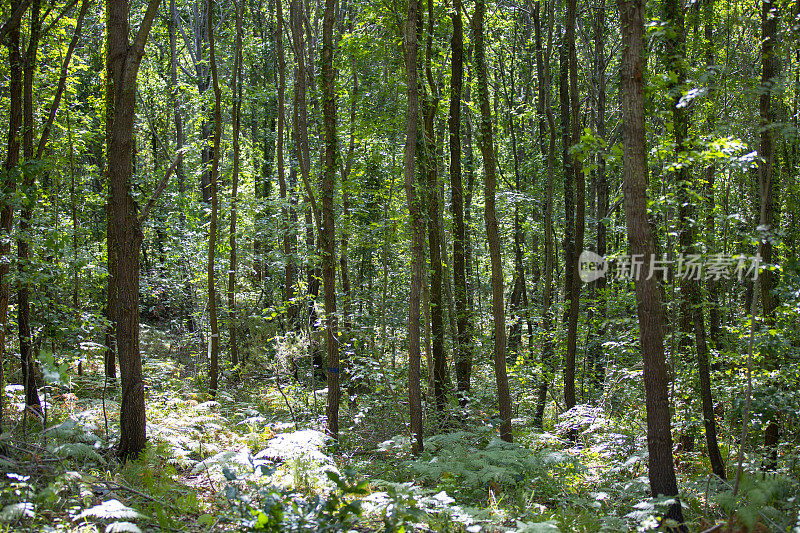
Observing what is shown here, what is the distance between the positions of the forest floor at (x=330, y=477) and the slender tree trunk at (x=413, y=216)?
60 cm

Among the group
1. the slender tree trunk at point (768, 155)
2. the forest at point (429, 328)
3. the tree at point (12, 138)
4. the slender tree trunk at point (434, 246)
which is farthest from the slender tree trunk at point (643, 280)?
the tree at point (12, 138)

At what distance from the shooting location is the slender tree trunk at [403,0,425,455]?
7.77 m

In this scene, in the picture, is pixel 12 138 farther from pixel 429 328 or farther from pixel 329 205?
pixel 429 328

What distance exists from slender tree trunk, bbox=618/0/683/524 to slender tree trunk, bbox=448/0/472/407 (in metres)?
4.89

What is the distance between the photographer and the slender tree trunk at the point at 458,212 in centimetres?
1026

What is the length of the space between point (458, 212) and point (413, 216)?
120 inches

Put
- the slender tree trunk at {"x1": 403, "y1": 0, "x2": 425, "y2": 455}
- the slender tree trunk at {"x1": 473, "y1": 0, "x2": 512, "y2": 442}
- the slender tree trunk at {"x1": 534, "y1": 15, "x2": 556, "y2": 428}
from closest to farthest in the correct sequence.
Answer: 1. the slender tree trunk at {"x1": 403, "y1": 0, "x2": 425, "y2": 455}
2. the slender tree trunk at {"x1": 473, "y1": 0, "x2": 512, "y2": 442}
3. the slender tree trunk at {"x1": 534, "y1": 15, "x2": 556, "y2": 428}

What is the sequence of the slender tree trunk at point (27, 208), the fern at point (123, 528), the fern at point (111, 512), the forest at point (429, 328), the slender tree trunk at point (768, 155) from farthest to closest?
the slender tree trunk at point (27, 208)
the slender tree trunk at point (768, 155)
the forest at point (429, 328)
the fern at point (111, 512)
the fern at point (123, 528)

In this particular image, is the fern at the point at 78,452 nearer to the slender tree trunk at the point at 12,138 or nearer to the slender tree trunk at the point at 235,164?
the slender tree trunk at the point at 12,138

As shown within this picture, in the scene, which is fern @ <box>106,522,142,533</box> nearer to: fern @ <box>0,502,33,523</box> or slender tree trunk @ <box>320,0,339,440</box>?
fern @ <box>0,502,33,523</box>

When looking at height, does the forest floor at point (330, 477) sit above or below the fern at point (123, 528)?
below

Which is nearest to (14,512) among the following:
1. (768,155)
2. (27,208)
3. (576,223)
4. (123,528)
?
(123,528)

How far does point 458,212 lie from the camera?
10789 mm

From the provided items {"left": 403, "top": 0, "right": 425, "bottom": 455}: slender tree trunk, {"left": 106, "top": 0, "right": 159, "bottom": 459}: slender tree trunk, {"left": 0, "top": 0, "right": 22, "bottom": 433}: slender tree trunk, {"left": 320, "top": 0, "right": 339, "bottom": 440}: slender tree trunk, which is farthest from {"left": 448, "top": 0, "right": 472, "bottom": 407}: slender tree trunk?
{"left": 0, "top": 0, "right": 22, "bottom": 433}: slender tree trunk
